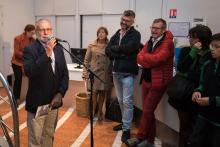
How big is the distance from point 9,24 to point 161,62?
461cm

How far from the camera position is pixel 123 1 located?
5875 millimetres

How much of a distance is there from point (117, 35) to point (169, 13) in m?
2.37

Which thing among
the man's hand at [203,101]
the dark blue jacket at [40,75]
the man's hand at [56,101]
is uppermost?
the dark blue jacket at [40,75]

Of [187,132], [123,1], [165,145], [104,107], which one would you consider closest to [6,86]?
[187,132]

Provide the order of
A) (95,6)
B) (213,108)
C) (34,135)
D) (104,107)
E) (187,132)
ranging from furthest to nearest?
(95,6) → (104,107) → (187,132) → (34,135) → (213,108)

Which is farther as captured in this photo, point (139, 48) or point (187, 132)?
point (139, 48)

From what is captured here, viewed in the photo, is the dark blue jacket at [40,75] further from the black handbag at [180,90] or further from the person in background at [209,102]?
the person in background at [209,102]

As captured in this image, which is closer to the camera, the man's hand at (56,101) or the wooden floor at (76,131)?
the man's hand at (56,101)

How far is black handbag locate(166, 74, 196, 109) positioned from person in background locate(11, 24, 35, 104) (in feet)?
9.75

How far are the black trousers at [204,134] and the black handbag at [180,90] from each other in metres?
0.24

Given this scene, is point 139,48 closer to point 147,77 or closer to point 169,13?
point 147,77

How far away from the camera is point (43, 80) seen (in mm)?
2188

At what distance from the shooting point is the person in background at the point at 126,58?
3053 millimetres

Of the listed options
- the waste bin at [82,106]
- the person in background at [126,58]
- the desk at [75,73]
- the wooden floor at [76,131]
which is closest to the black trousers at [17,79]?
the wooden floor at [76,131]
